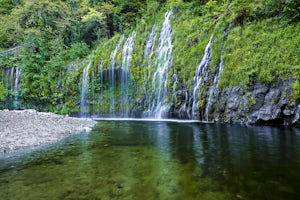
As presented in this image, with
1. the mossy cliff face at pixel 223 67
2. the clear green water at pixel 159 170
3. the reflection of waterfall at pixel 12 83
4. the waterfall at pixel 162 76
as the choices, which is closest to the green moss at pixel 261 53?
the mossy cliff face at pixel 223 67

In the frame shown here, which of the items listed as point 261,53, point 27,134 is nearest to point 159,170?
point 27,134

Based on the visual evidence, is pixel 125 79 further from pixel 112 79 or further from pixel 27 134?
pixel 27 134

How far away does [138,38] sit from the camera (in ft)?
67.4

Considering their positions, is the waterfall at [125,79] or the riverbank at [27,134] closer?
the riverbank at [27,134]

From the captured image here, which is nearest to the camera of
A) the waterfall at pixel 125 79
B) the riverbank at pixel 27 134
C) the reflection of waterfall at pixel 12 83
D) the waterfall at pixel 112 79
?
the riverbank at pixel 27 134

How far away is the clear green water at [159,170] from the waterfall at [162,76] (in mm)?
8825

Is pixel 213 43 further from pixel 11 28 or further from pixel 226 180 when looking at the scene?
pixel 11 28

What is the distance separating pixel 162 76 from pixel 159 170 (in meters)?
12.7

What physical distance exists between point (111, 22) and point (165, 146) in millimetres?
20798

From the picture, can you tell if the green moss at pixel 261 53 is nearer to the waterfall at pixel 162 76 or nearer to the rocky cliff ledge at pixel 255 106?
the rocky cliff ledge at pixel 255 106

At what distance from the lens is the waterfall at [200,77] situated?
14312mm

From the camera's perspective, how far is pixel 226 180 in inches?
172

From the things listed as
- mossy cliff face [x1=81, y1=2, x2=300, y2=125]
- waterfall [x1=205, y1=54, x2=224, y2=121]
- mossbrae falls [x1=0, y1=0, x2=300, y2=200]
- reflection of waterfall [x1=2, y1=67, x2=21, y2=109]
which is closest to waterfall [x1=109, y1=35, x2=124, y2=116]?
mossbrae falls [x1=0, y1=0, x2=300, y2=200]

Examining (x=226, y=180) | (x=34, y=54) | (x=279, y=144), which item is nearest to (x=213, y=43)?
(x=279, y=144)
